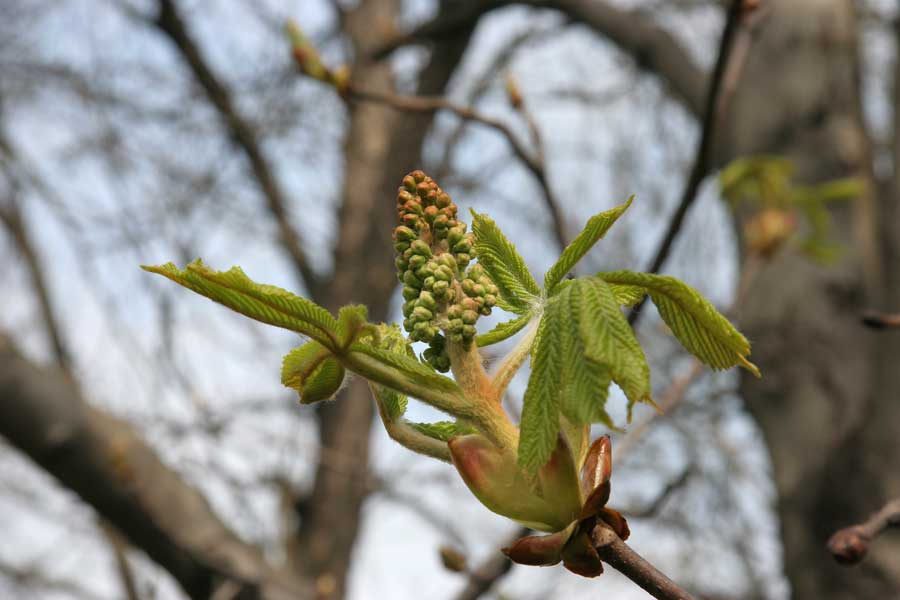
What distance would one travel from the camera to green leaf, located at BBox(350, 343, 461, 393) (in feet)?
1.79

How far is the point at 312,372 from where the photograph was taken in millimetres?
596

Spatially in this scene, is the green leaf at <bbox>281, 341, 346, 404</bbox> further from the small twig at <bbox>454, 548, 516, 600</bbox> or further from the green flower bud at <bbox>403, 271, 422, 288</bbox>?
the small twig at <bbox>454, 548, 516, 600</bbox>

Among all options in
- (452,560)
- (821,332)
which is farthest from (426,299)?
(821,332)

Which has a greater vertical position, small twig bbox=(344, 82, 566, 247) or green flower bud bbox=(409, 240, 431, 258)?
small twig bbox=(344, 82, 566, 247)

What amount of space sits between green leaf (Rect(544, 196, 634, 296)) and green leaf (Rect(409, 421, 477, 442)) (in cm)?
11

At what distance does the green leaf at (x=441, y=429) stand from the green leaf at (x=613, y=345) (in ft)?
0.39

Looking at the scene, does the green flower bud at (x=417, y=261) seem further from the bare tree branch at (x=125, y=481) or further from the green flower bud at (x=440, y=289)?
the bare tree branch at (x=125, y=481)

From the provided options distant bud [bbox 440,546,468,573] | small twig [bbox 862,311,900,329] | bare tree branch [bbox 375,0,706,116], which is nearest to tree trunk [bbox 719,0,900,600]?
bare tree branch [bbox 375,0,706,116]

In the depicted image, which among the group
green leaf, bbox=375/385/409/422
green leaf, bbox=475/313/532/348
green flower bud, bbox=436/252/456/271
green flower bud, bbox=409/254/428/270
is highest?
green flower bud, bbox=409/254/428/270

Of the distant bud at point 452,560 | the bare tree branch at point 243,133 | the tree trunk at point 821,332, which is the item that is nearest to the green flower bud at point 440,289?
the distant bud at point 452,560


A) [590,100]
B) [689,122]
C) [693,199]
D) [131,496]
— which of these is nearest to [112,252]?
[131,496]

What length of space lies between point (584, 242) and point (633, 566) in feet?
0.63

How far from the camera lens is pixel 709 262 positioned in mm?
4824

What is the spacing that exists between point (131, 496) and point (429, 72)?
2.45 meters
